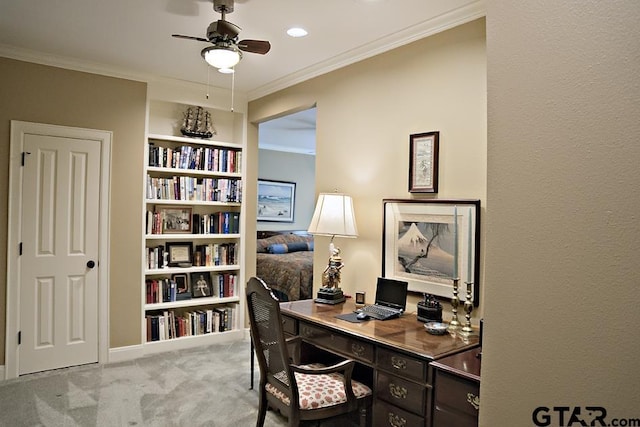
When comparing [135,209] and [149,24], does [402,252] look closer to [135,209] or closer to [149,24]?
[149,24]

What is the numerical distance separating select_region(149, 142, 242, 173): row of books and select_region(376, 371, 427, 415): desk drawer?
3.20 m

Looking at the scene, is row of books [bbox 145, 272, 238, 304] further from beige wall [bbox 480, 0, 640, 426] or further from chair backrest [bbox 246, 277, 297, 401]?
beige wall [bbox 480, 0, 640, 426]

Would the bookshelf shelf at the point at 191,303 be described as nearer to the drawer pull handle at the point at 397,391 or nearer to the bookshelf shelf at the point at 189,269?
the bookshelf shelf at the point at 189,269

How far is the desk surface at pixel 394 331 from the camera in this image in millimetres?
2190

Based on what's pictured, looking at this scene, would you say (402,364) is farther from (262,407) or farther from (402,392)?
(262,407)

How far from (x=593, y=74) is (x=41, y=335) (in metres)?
4.52

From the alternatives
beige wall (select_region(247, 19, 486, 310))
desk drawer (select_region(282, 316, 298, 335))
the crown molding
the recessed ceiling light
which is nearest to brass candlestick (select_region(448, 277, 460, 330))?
beige wall (select_region(247, 19, 486, 310))

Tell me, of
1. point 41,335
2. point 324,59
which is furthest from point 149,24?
point 41,335

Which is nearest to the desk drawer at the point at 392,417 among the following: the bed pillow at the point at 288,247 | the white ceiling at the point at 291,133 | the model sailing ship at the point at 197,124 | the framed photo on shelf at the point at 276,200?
the model sailing ship at the point at 197,124

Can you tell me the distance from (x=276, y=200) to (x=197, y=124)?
3.85 meters

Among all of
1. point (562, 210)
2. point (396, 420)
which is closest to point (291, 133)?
point (396, 420)

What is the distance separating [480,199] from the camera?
264cm

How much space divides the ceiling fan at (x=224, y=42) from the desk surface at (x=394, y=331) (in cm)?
172

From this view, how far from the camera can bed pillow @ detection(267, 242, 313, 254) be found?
7141mm
